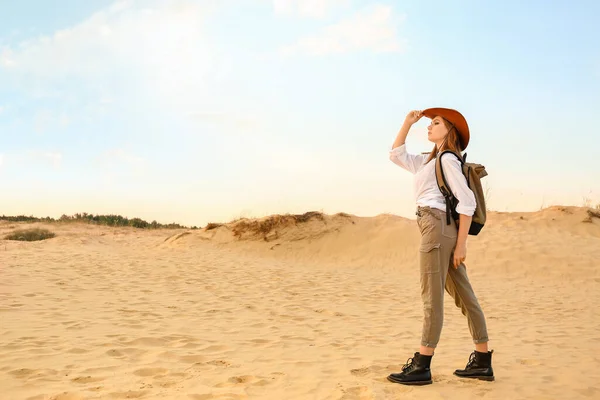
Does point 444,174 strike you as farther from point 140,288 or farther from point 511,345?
point 140,288

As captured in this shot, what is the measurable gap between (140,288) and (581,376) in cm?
813

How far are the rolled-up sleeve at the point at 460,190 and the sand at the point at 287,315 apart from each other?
143 centimetres

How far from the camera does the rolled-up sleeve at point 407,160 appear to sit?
4430 mm

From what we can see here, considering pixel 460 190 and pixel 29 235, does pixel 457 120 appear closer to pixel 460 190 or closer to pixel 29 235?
pixel 460 190

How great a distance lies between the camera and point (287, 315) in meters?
8.48

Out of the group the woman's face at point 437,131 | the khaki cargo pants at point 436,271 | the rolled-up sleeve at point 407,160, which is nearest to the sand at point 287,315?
the khaki cargo pants at point 436,271

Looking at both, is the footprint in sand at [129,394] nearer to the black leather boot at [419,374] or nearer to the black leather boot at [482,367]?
the black leather boot at [419,374]

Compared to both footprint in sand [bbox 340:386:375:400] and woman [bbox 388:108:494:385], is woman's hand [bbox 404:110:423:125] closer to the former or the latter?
woman [bbox 388:108:494:385]

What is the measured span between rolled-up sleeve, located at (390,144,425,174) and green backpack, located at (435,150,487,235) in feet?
1.08

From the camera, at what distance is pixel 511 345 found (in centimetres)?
677

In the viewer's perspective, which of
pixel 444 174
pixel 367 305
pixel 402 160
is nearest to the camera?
pixel 444 174

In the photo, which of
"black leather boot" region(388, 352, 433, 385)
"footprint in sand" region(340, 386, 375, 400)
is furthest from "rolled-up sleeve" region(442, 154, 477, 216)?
"footprint in sand" region(340, 386, 375, 400)

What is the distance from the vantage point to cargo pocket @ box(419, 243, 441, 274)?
399cm

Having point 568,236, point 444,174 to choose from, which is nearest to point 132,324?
point 444,174
